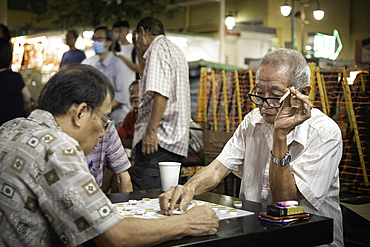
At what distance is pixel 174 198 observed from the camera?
173 centimetres

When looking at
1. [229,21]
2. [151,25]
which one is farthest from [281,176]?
[229,21]

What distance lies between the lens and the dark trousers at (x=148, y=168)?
Result: 124 inches

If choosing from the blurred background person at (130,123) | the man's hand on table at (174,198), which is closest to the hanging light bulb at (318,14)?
the blurred background person at (130,123)

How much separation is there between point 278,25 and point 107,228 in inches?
370

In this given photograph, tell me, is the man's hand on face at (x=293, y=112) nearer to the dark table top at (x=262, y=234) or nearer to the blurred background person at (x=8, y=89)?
the dark table top at (x=262, y=234)

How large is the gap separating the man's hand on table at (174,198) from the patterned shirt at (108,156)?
0.76 m

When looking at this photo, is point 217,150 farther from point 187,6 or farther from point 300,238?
point 187,6

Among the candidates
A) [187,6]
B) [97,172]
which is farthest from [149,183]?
[187,6]

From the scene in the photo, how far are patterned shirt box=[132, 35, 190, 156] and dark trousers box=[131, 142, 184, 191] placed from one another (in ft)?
0.19

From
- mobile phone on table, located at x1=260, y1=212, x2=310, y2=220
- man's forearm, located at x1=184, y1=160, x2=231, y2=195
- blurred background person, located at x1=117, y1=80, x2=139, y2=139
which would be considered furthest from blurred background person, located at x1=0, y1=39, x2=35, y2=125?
mobile phone on table, located at x1=260, y1=212, x2=310, y2=220

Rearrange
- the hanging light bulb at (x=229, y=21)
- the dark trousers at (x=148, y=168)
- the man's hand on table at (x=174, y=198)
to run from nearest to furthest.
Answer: the man's hand on table at (x=174, y=198)
the dark trousers at (x=148, y=168)
the hanging light bulb at (x=229, y=21)

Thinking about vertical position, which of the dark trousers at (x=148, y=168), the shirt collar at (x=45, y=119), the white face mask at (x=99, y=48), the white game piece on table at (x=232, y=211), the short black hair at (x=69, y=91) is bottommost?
the dark trousers at (x=148, y=168)

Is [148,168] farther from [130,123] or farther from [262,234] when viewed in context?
[262,234]

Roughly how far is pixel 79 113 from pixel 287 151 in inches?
38.2
